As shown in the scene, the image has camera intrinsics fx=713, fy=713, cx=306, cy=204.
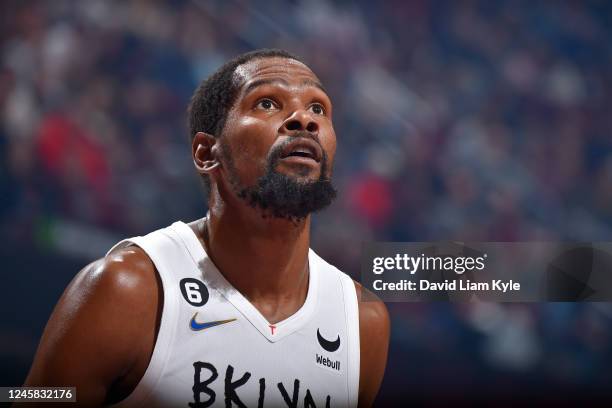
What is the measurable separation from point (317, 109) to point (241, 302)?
2.16 feet

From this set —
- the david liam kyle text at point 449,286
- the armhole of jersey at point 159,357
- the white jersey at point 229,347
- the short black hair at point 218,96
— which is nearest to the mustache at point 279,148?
the short black hair at point 218,96

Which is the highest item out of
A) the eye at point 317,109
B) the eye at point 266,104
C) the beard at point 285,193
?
the eye at point 317,109

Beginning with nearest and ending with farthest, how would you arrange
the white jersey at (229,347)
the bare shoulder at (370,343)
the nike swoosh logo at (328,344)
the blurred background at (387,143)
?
the white jersey at (229,347) < the nike swoosh logo at (328,344) < the bare shoulder at (370,343) < the blurred background at (387,143)

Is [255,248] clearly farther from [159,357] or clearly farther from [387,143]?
[387,143]

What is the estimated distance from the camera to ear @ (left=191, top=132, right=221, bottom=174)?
230 centimetres

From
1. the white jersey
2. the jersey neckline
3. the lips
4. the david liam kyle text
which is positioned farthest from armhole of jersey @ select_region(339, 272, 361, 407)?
the lips

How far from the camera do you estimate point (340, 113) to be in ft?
14.2

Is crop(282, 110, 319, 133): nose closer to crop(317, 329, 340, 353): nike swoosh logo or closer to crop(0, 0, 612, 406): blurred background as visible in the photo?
crop(317, 329, 340, 353): nike swoosh logo

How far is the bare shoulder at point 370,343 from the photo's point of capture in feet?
7.89

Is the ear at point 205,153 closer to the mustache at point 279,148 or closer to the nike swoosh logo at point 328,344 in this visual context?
the mustache at point 279,148

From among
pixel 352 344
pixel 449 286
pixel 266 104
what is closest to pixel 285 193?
pixel 266 104

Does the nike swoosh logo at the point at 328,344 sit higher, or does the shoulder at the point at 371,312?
the shoulder at the point at 371,312

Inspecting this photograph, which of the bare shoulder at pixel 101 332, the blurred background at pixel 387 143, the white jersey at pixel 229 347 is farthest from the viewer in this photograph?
the blurred background at pixel 387 143

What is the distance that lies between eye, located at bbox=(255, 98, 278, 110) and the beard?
0.16 m
